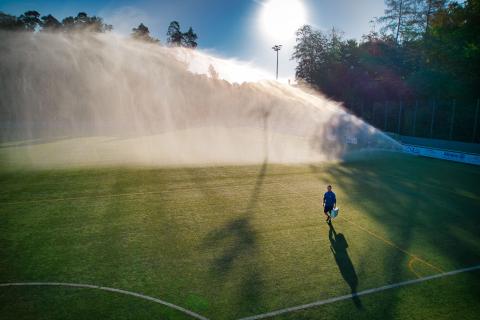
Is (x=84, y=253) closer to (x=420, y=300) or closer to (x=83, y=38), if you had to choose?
(x=420, y=300)

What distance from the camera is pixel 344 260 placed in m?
10.5

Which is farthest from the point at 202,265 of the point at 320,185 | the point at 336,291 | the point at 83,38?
the point at 83,38

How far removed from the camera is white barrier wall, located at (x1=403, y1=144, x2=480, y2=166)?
1121 inches

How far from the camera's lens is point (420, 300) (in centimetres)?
845

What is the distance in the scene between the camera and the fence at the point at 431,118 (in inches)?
1271

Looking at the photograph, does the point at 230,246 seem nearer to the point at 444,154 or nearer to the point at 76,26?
the point at 444,154

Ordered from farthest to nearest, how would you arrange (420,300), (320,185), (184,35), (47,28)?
(184,35), (47,28), (320,185), (420,300)

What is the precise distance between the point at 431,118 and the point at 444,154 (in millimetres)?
7108

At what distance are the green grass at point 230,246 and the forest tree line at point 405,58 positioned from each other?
80.1 feet


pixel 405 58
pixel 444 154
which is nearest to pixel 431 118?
pixel 444 154

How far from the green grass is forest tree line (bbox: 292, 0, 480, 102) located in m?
24.4

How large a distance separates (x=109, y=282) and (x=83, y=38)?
41154 millimetres

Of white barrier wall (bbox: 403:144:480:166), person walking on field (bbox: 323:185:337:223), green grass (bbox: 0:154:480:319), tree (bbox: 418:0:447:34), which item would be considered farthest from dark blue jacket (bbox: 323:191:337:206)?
tree (bbox: 418:0:447:34)

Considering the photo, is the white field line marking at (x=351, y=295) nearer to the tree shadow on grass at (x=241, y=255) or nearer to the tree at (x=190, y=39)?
the tree shadow on grass at (x=241, y=255)
